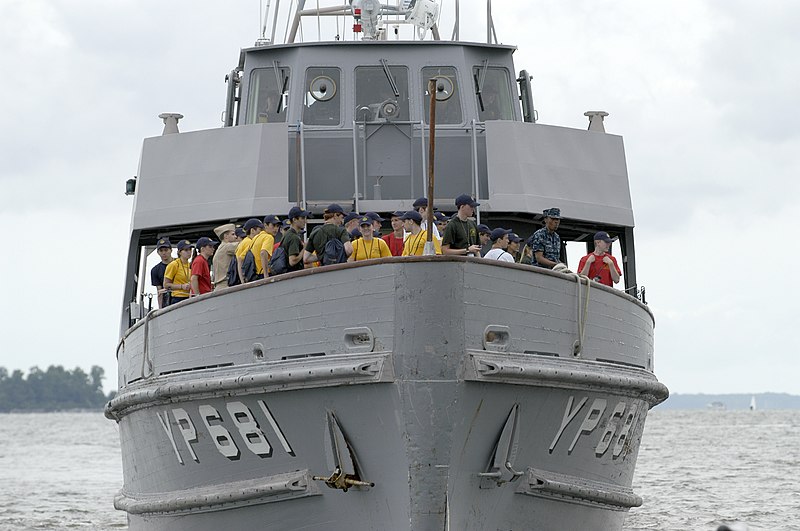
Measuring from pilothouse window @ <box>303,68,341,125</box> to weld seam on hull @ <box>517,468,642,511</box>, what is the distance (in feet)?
18.2

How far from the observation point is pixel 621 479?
43.5ft

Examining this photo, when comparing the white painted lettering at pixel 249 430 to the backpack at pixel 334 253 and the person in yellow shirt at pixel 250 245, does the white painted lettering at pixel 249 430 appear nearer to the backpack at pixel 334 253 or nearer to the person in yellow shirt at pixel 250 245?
the backpack at pixel 334 253

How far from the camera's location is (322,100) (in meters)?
16.3

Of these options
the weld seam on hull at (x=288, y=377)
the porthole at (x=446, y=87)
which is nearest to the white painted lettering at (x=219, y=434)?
the weld seam on hull at (x=288, y=377)

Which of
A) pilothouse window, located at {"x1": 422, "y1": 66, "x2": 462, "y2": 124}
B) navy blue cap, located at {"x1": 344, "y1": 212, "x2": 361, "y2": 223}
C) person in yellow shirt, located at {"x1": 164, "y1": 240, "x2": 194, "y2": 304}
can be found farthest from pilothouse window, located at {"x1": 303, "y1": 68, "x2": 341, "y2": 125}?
navy blue cap, located at {"x1": 344, "y1": 212, "x2": 361, "y2": 223}

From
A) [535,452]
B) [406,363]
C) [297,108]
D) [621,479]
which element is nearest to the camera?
[406,363]

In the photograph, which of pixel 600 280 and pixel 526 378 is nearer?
pixel 526 378

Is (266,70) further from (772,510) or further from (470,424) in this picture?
(772,510)

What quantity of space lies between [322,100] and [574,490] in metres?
6.29

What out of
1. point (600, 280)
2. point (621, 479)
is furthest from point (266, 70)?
point (621, 479)

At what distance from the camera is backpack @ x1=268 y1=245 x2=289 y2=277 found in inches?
472

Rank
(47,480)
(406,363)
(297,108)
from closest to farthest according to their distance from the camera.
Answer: (406,363) < (297,108) < (47,480)

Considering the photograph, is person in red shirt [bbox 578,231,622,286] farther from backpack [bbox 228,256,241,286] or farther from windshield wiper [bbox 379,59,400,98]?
windshield wiper [bbox 379,59,400,98]

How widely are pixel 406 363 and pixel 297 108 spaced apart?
21.3 feet
